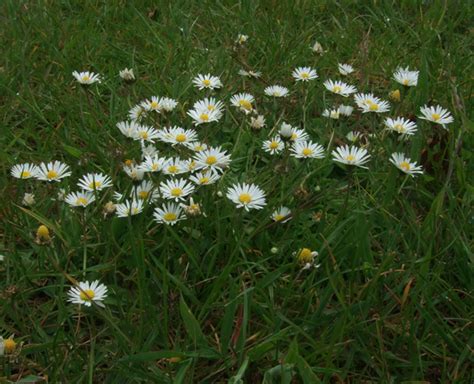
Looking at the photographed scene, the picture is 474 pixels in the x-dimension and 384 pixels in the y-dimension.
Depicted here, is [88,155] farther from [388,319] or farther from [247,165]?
[388,319]

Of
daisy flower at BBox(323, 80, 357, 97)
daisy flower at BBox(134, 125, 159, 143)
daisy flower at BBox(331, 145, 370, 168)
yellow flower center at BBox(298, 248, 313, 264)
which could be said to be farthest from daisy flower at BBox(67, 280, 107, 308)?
daisy flower at BBox(323, 80, 357, 97)

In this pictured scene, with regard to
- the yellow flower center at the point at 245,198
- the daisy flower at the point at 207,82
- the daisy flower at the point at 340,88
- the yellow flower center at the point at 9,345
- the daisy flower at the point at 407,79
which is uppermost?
the daisy flower at the point at 207,82

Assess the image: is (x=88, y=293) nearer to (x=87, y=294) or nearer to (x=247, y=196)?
(x=87, y=294)

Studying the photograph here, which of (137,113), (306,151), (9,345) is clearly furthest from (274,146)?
(9,345)

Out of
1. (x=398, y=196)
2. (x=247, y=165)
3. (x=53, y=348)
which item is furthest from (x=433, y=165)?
(x=53, y=348)

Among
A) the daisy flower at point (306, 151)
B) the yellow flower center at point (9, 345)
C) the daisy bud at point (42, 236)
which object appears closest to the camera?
the yellow flower center at point (9, 345)

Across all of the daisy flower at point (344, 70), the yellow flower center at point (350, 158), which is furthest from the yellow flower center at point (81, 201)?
the daisy flower at point (344, 70)

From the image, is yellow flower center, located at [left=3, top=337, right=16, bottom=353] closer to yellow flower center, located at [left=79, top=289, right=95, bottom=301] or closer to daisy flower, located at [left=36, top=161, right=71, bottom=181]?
yellow flower center, located at [left=79, top=289, right=95, bottom=301]

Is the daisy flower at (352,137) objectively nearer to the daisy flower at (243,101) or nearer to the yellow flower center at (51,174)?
the daisy flower at (243,101)
